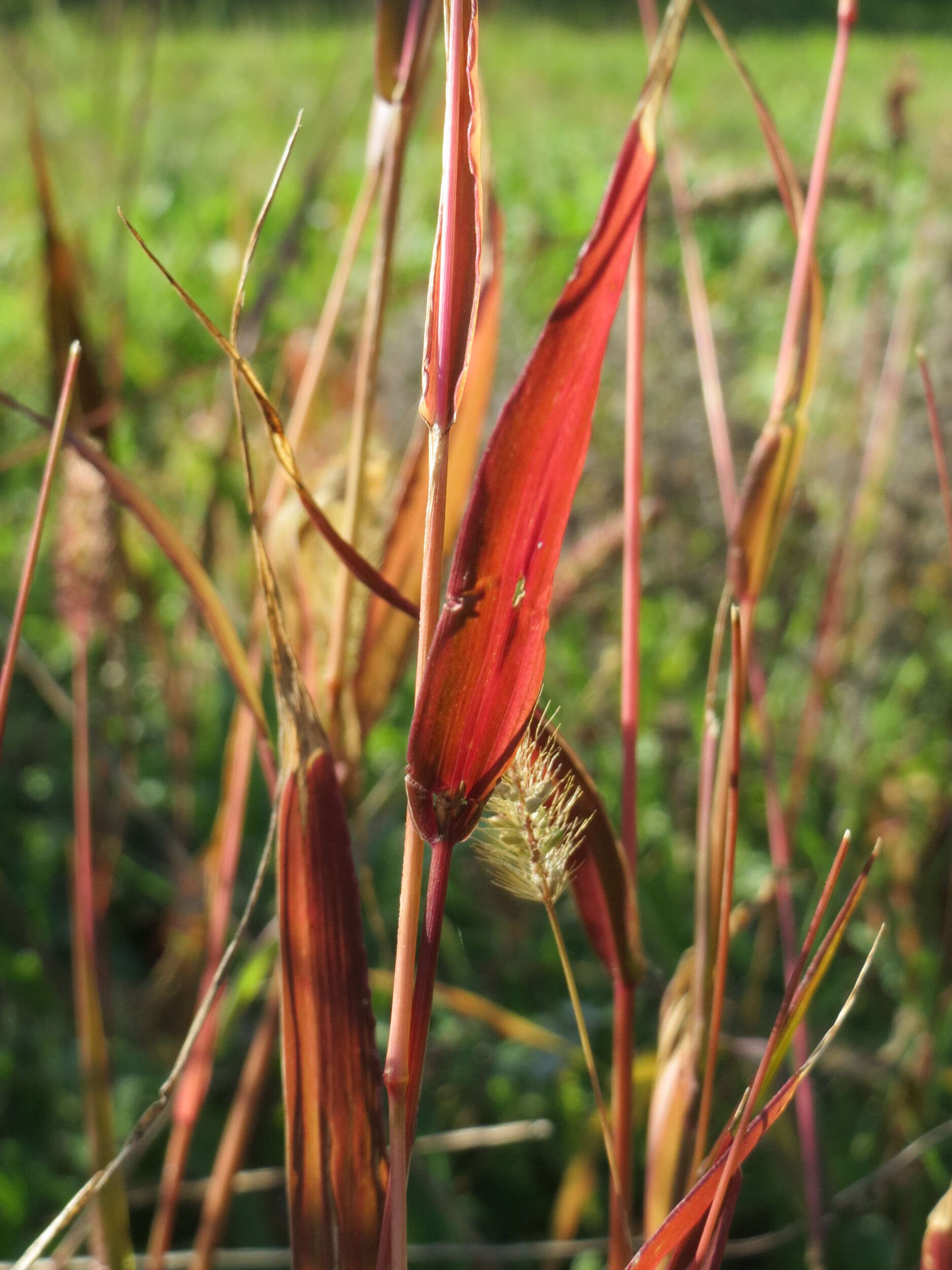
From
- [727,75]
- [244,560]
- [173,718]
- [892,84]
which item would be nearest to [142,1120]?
[173,718]

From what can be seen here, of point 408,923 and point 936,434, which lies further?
point 936,434

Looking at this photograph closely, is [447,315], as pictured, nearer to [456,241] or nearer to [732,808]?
[456,241]

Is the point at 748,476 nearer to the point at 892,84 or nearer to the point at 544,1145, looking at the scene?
the point at 892,84

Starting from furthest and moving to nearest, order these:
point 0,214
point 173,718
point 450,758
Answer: point 0,214, point 173,718, point 450,758

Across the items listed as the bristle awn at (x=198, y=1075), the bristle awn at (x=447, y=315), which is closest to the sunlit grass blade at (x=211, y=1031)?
the bristle awn at (x=198, y=1075)

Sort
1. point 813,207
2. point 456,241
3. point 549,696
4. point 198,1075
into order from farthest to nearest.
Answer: point 549,696 → point 198,1075 → point 813,207 → point 456,241

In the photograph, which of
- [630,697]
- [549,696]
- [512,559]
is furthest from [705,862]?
[549,696]

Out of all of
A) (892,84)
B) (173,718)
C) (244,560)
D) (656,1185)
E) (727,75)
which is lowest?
(656,1185)
